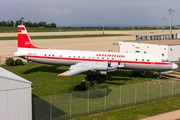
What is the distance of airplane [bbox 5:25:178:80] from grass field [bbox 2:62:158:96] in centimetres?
193

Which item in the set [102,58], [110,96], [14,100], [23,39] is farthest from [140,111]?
[23,39]

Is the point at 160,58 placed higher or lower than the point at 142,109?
higher

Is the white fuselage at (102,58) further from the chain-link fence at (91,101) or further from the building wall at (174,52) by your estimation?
the building wall at (174,52)

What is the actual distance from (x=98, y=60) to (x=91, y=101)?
37.6 feet

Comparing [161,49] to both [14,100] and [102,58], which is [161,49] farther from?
[14,100]

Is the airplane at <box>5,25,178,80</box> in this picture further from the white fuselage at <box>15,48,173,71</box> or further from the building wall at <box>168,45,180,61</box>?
the building wall at <box>168,45,180,61</box>

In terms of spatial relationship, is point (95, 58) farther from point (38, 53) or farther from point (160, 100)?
point (160, 100)

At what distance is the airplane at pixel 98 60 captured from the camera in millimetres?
28984

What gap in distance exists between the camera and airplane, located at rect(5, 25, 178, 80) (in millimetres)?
28984

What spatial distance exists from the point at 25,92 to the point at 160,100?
49.7ft

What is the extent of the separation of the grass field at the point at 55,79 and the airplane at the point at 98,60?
6.35ft

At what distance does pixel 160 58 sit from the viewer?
3039cm

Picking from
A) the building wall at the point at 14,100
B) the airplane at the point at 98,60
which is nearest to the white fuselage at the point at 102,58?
the airplane at the point at 98,60

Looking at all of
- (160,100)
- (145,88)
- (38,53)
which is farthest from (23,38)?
(160,100)
